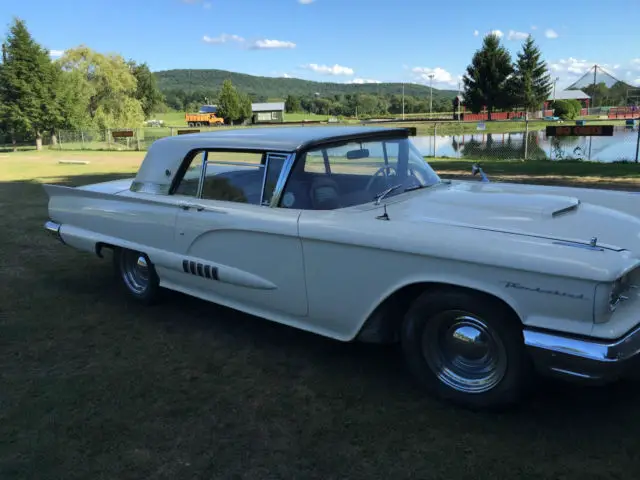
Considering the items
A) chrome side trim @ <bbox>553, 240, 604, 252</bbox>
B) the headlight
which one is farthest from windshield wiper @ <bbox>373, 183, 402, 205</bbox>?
the headlight

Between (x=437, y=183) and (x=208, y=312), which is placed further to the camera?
(x=208, y=312)

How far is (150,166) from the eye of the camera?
4211mm

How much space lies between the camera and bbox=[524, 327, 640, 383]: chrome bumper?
7.24 ft

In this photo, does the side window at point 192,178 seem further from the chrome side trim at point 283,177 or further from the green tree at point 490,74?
the green tree at point 490,74

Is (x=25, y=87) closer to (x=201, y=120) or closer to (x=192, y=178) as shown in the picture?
(x=192, y=178)

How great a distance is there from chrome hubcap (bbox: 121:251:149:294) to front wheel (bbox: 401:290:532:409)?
2534mm

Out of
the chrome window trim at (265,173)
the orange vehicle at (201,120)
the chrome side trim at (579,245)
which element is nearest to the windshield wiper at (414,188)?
the chrome window trim at (265,173)

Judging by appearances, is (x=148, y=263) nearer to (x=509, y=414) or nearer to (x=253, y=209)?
(x=253, y=209)

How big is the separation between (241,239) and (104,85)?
4105cm

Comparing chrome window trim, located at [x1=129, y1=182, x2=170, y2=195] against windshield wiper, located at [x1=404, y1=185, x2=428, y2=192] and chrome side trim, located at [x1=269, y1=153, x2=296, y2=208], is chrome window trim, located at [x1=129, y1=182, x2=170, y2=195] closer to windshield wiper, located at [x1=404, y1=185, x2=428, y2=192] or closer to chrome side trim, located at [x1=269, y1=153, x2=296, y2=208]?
chrome side trim, located at [x1=269, y1=153, x2=296, y2=208]

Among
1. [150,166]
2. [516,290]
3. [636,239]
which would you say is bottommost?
[516,290]

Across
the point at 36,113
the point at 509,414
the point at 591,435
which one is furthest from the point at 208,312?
the point at 36,113

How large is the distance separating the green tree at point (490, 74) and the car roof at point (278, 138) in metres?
59.2

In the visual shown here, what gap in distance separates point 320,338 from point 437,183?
1.44 metres
